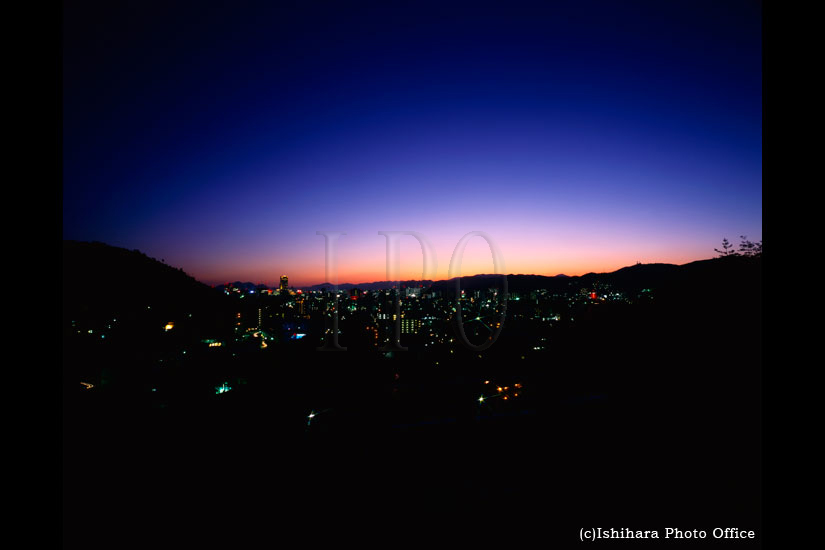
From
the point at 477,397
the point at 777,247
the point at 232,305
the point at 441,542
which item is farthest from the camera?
the point at 232,305

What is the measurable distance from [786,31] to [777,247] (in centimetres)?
80

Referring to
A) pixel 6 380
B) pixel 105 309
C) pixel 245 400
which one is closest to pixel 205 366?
pixel 245 400

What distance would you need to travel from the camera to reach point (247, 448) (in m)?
1.96

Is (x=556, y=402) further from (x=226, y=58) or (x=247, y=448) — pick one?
(x=226, y=58)

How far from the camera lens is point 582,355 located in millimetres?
3547

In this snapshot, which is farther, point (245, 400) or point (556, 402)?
point (245, 400)

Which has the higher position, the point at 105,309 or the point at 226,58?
the point at 226,58

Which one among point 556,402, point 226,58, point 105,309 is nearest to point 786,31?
point 556,402

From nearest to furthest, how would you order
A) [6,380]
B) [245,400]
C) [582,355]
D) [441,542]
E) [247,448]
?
[6,380], [441,542], [247,448], [245,400], [582,355]

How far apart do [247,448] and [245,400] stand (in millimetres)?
469

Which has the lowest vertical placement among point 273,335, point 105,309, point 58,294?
point 273,335

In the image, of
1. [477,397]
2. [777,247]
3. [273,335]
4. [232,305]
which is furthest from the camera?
[232,305]

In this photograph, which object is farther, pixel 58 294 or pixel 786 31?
pixel 786 31

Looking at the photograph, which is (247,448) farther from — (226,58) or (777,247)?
(226,58)
